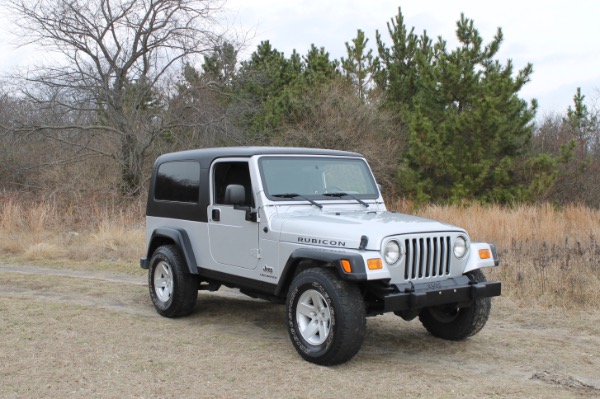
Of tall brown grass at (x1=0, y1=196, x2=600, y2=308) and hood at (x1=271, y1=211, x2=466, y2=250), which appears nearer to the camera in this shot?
hood at (x1=271, y1=211, x2=466, y2=250)

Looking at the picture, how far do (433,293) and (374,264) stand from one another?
2.02 feet

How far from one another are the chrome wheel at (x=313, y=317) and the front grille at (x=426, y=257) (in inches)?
29.6

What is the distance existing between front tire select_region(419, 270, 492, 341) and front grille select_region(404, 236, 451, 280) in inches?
15.8

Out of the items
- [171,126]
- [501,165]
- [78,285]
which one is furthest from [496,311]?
[171,126]

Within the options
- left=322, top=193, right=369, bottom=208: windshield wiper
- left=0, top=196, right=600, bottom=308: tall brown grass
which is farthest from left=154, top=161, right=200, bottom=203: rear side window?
left=0, top=196, right=600, bottom=308: tall brown grass

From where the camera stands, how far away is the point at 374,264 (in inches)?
193

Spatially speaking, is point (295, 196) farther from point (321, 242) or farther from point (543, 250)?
point (543, 250)

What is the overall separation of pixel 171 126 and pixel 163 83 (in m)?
1.50

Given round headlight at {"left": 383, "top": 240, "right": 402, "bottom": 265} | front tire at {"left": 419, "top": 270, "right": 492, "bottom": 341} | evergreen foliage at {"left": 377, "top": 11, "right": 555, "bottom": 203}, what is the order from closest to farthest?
round headlight at {"left": 383, "top": 240, "right": 402, "bottom": 265}, front tire at {"left": 419, "top": 270, "right": 492, "bottom": 341}, evergreen foliage at {"left": 377, "top": 11, "right": 555, "bottom": 203}

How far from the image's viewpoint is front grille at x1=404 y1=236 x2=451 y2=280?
16.9 ft

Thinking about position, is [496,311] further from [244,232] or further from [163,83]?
[163,83]

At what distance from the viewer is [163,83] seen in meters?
20.5

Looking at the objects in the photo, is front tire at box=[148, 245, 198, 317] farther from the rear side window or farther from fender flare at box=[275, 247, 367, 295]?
fender flare at box=[275, 247, 367, 295]

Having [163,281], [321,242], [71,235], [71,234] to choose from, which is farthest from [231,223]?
[71,234]
